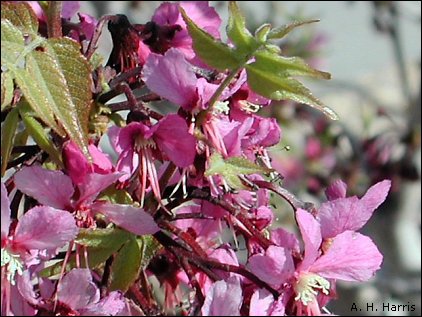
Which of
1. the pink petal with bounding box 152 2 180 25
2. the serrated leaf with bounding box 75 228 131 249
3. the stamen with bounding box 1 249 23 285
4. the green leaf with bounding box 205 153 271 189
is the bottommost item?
the serrated leaf with bounding box 75 228 131 249

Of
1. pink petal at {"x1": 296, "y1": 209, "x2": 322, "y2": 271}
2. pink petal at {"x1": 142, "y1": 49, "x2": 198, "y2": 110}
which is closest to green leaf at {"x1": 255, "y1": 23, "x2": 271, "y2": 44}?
pink petal at {"x1": 142, "y1": 49, "x2": 198, "y2": 110}

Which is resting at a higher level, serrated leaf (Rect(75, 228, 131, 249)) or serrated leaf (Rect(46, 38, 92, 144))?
serrated leaf (Rect(46, 38, 92, 144))

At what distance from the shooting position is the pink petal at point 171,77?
1053 mm

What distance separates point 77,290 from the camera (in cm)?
99

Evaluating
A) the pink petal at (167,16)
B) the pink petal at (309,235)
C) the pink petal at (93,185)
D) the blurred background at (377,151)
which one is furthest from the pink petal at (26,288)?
the blurred background at (377,151)

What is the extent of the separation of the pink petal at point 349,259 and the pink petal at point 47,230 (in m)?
0.29

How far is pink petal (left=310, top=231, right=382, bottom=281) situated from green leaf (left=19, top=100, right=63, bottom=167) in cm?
32

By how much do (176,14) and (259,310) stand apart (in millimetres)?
456

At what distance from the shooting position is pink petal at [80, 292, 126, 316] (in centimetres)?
98

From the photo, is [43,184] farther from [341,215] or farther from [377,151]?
[377,151]

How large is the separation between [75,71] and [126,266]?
9.2 inches

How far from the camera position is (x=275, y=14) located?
3576 millimetres

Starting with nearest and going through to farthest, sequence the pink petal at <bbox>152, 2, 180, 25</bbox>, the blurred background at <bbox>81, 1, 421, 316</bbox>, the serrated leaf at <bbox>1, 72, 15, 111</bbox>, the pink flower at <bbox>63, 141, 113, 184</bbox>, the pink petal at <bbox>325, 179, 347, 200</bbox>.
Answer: the serrated leaf at <bbox>1, 72, 15, 111</bbox>
the pink flower at <bbox>63, 141, 113, 184</bbox>
the pink petal at <bbox>325, 179, 347, 200</bbox>
the pink petal at <bbox>152, 2, 180, 25</bbox>
the blurred background at <bbox>81, 1, 421, 316</bbox>

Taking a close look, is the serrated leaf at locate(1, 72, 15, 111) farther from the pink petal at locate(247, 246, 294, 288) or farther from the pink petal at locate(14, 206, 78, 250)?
the pink petal at locate(247, 246, 294, 288)
